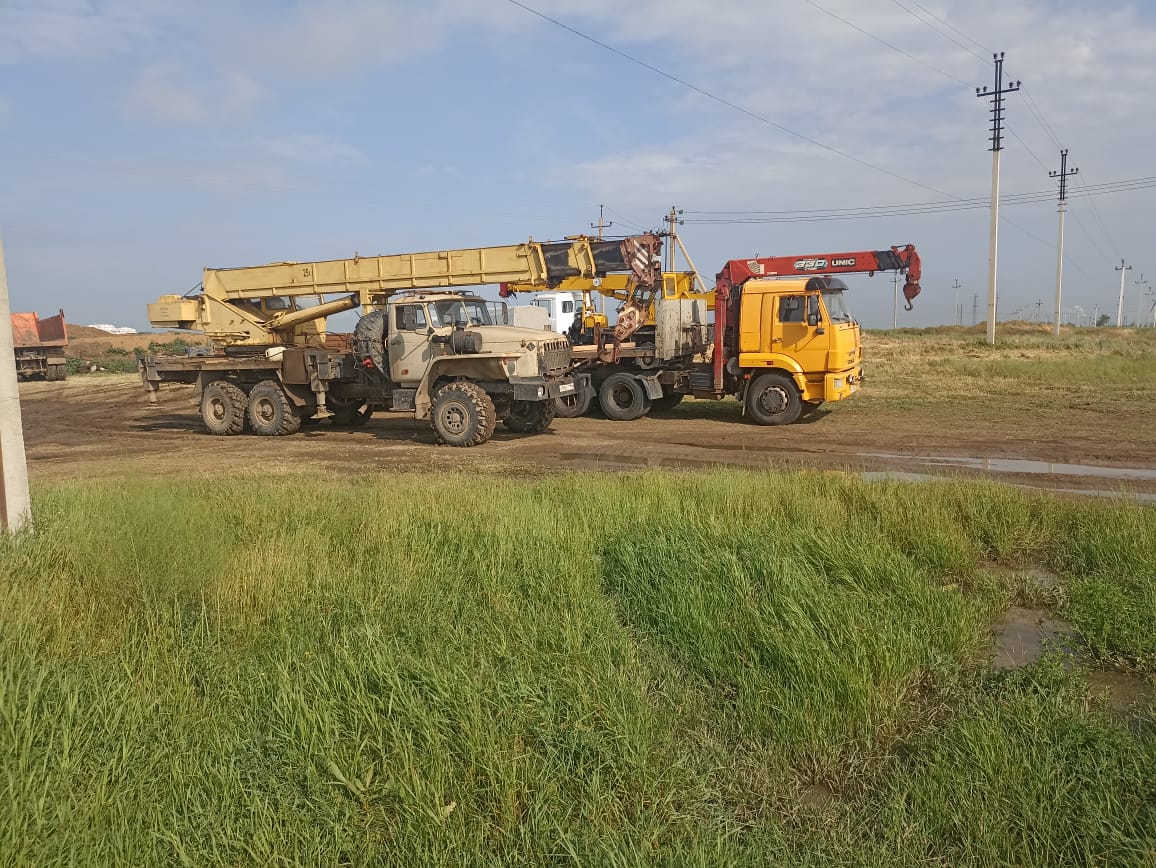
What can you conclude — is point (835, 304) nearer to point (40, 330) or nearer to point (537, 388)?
point (537, 388)

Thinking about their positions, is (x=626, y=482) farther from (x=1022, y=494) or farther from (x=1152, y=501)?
(x=1152, y=501)

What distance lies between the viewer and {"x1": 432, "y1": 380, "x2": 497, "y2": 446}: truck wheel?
12312 millimetres

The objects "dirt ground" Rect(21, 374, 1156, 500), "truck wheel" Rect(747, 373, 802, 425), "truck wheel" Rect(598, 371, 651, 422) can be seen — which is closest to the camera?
"dirt ground" Rect(21, 374, 1156, 500)

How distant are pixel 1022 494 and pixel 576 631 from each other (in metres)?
5.14

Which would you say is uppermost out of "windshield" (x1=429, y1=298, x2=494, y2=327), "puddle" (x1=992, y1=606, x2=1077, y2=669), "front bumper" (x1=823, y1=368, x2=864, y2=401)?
"windshield" (x1=429, y1=298, x2=494, y2=327)

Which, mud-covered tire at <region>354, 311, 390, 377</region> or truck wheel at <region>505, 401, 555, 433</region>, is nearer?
mud-covered tire at <region>354, 311, 390, 377</region>

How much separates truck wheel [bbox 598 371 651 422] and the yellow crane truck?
0.07 feet

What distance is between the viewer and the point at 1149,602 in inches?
183

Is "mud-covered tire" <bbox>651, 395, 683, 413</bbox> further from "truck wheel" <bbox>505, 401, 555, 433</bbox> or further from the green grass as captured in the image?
the green grass

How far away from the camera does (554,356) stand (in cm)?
1281

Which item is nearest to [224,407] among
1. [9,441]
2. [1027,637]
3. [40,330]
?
[9,441]

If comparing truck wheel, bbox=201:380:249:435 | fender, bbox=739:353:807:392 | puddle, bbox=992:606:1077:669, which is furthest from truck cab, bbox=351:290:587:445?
puddle, bbox=992:606:1077:669

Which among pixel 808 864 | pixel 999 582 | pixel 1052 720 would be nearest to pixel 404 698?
pixel 808 864

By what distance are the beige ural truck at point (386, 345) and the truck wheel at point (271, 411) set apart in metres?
0.02
